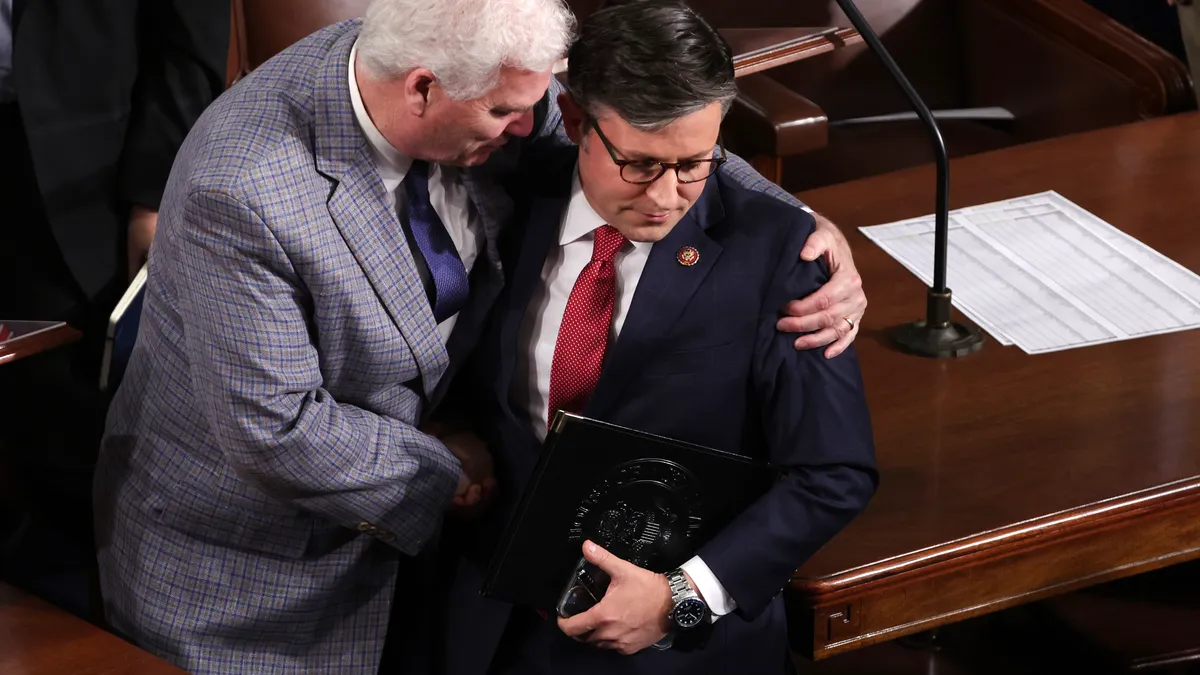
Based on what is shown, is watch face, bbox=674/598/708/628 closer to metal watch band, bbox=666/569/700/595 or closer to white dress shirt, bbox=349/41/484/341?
metal watch band, bbox=666/569/700/595

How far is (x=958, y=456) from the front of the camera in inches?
71.1

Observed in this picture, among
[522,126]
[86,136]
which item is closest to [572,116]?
[522,126]

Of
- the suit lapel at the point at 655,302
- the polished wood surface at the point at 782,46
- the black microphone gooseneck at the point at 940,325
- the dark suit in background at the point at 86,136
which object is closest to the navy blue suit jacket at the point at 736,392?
the suit lapel at the point at 655,302

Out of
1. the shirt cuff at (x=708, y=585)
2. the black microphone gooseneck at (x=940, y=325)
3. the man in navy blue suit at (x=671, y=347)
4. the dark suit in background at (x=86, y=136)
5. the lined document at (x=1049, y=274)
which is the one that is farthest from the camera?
the dark suit in background at (x=86, y=136)

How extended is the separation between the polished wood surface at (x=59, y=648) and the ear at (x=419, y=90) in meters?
0.69

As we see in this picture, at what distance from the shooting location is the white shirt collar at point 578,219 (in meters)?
1.65

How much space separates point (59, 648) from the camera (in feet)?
5.30

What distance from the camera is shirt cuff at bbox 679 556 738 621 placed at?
158 centimetres

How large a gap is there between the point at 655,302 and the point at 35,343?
0.83 meters

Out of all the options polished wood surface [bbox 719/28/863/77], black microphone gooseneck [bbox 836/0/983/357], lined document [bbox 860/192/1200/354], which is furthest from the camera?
polished wood surface [bbox 719/28/863/77]

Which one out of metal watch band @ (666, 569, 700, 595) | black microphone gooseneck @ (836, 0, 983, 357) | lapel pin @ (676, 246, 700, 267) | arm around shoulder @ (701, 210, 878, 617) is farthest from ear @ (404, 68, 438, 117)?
black microphone gooseneck @ (836, 0, 983, 357)

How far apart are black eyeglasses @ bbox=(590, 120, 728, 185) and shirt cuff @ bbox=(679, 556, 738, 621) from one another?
0.43 m

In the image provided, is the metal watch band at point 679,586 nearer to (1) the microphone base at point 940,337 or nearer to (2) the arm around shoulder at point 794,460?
(2) the arm around shoulder at point 794,460

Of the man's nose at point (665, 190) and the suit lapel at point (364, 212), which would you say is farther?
the suit lapel at point (364, 212)
